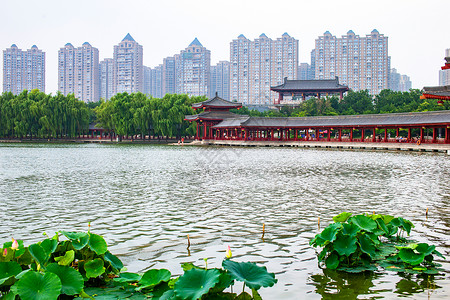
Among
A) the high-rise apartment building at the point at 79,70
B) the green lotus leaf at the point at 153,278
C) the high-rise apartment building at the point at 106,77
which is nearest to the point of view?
the green lotus leaf at the point at 153,278

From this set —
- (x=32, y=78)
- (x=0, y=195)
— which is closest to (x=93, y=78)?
(x=32, y=78)

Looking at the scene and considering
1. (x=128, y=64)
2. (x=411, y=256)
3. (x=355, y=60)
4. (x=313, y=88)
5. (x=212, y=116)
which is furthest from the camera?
(x=128, y=64)

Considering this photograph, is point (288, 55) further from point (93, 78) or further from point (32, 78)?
point (32, 78)

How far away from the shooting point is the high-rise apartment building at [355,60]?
119562mm

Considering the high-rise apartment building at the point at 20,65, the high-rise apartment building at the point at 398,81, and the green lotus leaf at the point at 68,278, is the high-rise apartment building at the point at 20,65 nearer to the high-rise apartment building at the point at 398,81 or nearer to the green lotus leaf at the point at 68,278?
the high-rise apartment building at the point at 398,81

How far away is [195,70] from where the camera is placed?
14238 cm

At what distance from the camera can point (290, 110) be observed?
2491 inches

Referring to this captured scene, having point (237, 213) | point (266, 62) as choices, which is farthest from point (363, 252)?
point (266, 62)

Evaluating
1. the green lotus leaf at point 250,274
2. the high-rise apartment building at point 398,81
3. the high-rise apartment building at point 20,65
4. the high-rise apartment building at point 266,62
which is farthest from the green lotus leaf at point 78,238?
the high-rise apartment building at point 398,81

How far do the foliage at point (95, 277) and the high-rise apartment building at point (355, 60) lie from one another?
120m

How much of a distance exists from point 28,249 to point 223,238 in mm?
3406

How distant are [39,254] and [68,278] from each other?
581mm

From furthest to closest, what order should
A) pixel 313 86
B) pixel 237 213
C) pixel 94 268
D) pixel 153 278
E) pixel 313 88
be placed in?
pixel 313 86
pixel 313 88
pixel 237 213
pixel 94 268
pixel 153 278

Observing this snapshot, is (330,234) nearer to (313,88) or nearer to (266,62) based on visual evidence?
(313,88)
